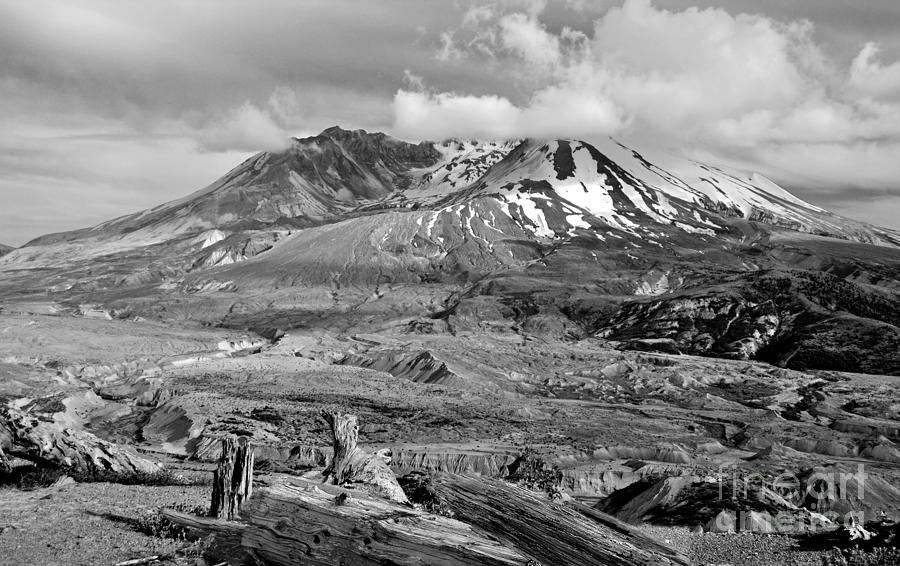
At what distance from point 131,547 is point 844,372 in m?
101

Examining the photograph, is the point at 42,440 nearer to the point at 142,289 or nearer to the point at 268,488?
the point at 268,488

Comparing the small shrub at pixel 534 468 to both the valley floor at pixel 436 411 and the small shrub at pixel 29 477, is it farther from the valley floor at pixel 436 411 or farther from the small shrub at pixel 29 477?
the small shrub at pixel 29 477

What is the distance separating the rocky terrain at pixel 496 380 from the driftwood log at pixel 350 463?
2.24 metres

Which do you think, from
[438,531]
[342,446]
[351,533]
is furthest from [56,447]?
[438,531]

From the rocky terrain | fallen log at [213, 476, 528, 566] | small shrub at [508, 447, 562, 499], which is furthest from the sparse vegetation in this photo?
small shrub at [508, 447, 562, 499]

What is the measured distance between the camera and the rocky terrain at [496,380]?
1841 cm

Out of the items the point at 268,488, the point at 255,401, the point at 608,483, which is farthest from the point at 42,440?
the point at 255,401

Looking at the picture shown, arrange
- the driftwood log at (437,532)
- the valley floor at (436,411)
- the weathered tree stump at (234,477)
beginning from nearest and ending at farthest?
1. the driftwood log at (437,532)
2. the weathered tree stump at (234,477)
3. the valley floor at (436,411)

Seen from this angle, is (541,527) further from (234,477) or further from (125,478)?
(125,478)

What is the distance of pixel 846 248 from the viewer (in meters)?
193

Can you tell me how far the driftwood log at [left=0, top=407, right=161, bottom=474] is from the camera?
17.9 m

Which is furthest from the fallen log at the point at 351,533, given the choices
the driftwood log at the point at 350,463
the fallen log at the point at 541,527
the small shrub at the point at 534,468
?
the small shrub at the point at 534,468

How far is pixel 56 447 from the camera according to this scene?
727 inches

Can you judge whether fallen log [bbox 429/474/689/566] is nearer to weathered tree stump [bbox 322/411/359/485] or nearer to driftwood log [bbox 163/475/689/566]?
driftwood log [bbox 163/475/689/566]
